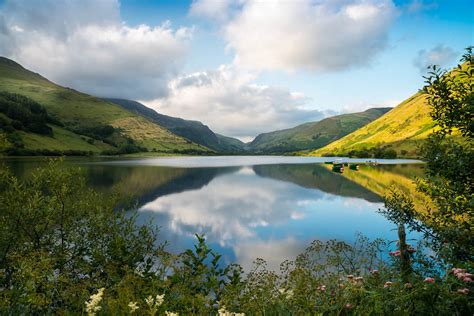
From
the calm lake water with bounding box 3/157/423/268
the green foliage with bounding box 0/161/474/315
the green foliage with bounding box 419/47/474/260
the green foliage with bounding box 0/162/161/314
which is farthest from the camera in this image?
the calm lake water with bounding box 3/157/423/268

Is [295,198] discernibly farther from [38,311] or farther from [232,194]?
[38,311]

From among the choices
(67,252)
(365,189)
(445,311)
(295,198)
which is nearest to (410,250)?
(445,311)

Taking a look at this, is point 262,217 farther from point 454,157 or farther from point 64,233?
point 454,157

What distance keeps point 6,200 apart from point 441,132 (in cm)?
1761

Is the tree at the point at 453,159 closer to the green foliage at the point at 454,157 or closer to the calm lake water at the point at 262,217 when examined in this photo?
the green foliage at the point at 454,157

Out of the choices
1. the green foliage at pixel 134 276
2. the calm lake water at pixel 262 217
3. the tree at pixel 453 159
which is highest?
the tree at pixel 453 159

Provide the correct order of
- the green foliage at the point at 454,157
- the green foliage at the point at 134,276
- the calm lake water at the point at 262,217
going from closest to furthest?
the green foliage at the point at 134,276, the green foliage at the point at 454,157, the calm lake water at the point at 262,217

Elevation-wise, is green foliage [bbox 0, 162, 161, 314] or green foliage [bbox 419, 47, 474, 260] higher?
green foliage [bbox 419, 47, 474, 260]

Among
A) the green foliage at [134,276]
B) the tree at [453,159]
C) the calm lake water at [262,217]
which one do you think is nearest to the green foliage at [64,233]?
the green foliage at [134,276]

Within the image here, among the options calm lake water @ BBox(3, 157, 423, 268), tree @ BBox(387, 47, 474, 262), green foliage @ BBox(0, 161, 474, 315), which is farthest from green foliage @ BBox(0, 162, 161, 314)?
tree @ BBox(387, 47, 474, 262)

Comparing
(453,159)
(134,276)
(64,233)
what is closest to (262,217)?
(64,233)

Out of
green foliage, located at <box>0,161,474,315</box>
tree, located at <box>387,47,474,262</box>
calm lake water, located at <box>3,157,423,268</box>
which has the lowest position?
calm lake water, located at <box>3,157,423,268</box>

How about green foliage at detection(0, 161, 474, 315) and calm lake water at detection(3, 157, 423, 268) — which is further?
calm lake water at detection(3, 157, 423, 268)

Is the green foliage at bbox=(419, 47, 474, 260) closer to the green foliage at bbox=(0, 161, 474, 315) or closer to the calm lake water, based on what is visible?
the green foliage at bbox=(0, 161, 474, 315)
